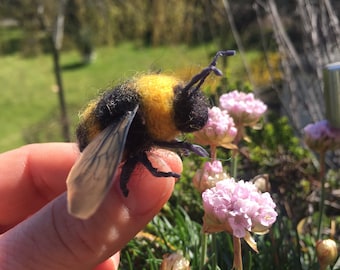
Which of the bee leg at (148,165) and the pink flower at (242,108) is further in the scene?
the pink flower at (242,108)

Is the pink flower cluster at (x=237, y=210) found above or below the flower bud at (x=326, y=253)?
above

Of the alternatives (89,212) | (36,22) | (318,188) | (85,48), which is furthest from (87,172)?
(85,48)

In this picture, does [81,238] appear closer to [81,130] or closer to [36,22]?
[81,130]

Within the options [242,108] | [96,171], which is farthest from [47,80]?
[96,171]

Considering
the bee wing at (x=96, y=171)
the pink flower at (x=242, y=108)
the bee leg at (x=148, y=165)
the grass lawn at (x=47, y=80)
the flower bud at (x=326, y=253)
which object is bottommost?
the grass lawn at (x=47, y=80)

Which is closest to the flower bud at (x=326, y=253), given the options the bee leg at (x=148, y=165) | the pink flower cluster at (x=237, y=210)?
the pink flower cluster at (x=237, y=210)

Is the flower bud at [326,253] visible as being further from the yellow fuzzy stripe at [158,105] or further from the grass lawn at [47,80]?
the grass lawn at [47,80]
